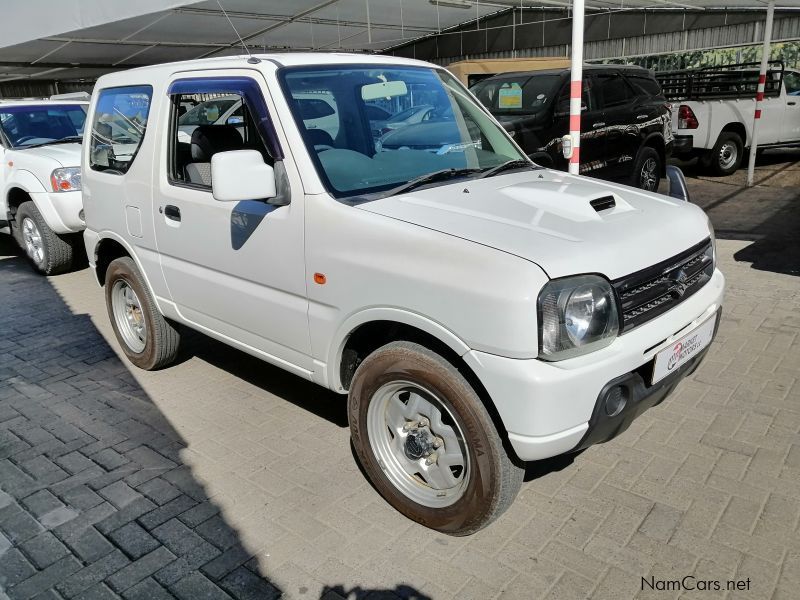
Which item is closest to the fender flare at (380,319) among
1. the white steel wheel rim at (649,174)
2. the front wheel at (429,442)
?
the front wheel at (429,442)

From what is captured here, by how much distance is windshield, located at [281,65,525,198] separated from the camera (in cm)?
308

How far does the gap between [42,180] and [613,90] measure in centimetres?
727

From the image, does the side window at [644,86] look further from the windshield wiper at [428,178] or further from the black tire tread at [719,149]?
the windshield wiper at [428,178]

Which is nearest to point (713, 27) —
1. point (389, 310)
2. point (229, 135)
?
point (229, 135)

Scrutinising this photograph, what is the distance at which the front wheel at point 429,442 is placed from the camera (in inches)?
99.7

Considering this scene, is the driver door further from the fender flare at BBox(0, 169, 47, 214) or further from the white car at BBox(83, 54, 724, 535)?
the fender flare at BBox(0, 169, 47, 214)

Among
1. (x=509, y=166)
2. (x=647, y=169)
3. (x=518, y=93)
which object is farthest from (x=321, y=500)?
(x=647, y=169)

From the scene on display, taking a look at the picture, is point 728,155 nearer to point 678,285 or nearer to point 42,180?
point 678,285

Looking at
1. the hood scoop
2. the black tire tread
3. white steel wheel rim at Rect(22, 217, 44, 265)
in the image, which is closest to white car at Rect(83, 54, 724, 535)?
the hood scoop

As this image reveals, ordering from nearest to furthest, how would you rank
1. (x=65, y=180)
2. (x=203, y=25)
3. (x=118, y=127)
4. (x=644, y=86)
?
1. (x=118, y=127)
2. (x=65, y=180)
3. (x=644, y=86)
4. (x=203, y=25)

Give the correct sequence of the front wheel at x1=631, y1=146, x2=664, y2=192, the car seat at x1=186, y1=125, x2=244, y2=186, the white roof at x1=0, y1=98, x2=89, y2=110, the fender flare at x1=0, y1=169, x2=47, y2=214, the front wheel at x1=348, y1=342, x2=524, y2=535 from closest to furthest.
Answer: the front wheel at x1=348, y1=342, x2=524, y2=535 < the car seat at x1=186, y1=125, x2=244, y2=186 < the fender flare at x1=0, y1=169, x2=47, y2=214 < the white roof at x1=0, y1=98, x2=89, y2=110 < the front wheel at x1=631, y1=146, x2=664, y2=192

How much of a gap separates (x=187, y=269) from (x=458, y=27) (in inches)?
665

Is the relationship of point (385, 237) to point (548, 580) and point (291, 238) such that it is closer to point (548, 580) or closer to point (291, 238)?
point (291, 238)

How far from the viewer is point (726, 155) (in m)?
12.0
